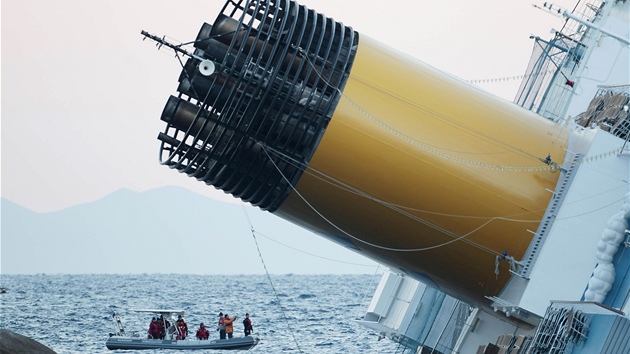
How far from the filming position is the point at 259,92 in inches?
1256

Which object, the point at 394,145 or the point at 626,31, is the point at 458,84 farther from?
the point at 626,31

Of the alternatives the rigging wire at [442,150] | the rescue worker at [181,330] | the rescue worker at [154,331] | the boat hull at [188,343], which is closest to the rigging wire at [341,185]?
the rigging wire at [442,150]

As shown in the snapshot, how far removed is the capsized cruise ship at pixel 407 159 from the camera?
32.1m

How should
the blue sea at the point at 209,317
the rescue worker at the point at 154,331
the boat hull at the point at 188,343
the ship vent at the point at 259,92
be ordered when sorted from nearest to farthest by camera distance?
the ship vent at the point at 259,92, the boat hull at the point at 188,343, the rescue worker at the point at 154,331, the blue sea at the point at 209,317

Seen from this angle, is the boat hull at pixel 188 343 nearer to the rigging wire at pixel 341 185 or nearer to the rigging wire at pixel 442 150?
the rigging wire at pixel 341 185

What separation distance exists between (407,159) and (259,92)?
4390mm

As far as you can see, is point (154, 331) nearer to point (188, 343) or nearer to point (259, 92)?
point (188, 343)

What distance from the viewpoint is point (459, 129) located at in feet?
110

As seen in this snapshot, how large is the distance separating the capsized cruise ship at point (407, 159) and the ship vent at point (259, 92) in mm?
40

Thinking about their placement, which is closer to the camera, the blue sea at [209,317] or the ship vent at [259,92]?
the ship vent at [259,92]

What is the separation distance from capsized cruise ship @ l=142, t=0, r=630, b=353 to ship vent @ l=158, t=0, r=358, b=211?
0.04 metres

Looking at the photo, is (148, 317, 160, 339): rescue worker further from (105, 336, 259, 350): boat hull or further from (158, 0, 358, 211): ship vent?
(158, 0, 358, 211): ship vent

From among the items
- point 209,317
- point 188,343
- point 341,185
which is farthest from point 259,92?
point 209,317

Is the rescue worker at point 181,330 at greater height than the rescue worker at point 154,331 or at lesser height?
greater
